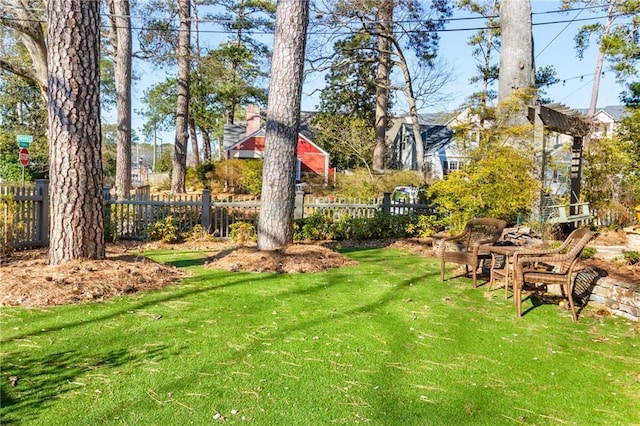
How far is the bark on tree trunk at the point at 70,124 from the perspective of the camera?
15.8 feet

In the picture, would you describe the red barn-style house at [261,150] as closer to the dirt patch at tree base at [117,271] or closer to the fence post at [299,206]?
the fence post at [299,206]

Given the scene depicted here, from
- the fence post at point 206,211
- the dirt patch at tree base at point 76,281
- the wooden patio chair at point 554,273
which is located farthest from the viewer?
the fence post at point 206,211

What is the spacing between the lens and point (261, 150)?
28.8 m

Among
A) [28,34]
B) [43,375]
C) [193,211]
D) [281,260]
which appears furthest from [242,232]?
[28,34]

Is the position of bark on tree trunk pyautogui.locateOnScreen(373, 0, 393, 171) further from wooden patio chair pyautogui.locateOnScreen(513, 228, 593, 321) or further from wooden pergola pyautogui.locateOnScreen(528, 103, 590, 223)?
wooden patio chair pyautogui.locateOnScreen(513, 228, 593, 321)

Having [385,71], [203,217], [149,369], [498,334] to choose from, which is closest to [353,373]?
[149,369]

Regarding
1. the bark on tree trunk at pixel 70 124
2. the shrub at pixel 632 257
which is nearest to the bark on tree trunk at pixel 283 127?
the bark on tree trunk at pixel 70 124

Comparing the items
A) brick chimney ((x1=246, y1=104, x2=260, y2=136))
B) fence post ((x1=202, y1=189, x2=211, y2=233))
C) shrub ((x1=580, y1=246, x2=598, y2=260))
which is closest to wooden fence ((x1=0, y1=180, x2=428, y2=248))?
fence post ((x1=202, y1=189, x2=211, y2=233))

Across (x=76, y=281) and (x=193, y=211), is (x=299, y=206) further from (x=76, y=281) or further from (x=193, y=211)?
(x=76, y=281)

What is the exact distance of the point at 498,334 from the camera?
397 centimetres

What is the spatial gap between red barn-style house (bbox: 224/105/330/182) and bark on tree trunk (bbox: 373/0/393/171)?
19.0 feet

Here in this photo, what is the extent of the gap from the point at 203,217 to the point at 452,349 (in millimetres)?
6903

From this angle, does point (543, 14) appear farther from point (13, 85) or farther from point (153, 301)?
point (13, 85)

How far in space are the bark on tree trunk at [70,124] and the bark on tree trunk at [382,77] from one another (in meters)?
15.0
